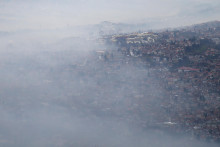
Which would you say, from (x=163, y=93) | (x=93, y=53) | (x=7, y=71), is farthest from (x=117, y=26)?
(x=163, y=93)

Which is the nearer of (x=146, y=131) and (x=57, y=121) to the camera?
(x=146, y=131)

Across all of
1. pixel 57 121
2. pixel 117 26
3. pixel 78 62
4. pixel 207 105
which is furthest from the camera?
pixel 117 26

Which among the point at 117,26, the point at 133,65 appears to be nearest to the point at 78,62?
the point at 133,65

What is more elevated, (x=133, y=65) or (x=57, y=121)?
(x=133, y=65)

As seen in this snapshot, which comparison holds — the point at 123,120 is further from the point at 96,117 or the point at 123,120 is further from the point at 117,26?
the point at 117,26

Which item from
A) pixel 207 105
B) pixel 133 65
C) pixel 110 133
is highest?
pixel 133 65

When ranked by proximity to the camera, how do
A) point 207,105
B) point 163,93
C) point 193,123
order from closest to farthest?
point 193,123, point 207,105, point 163,93
